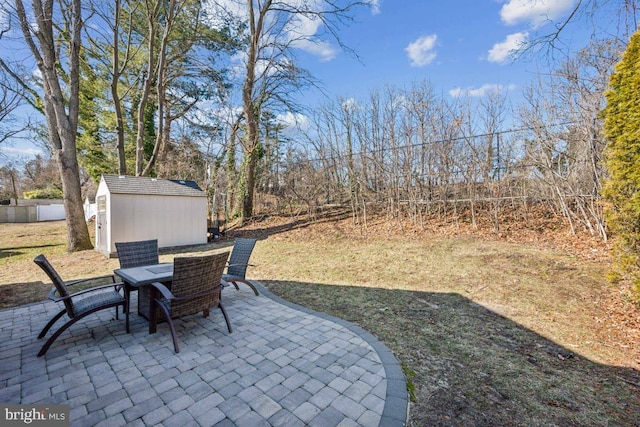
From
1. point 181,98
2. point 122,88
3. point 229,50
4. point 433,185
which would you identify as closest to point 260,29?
point 229,50

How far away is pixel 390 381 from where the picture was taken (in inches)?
92.4

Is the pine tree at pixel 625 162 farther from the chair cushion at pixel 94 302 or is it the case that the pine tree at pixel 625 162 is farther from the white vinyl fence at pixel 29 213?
the white vinyl fence at pixel 29 213

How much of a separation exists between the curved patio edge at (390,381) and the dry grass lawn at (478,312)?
9cm

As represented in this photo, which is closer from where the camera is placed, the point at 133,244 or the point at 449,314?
the point at 449,314

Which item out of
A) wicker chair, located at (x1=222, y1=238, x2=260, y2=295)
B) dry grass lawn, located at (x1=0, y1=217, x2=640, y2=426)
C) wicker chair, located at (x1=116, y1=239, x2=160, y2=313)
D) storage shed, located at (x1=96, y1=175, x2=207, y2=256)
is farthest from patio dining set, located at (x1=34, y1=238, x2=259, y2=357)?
storage shed, located at (x1=96, y1=175, x2=207, y2=256)

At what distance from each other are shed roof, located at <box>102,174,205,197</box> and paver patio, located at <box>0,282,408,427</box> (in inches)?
233

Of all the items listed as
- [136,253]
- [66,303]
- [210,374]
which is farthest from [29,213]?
[210,374]

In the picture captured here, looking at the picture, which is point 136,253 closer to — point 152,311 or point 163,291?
point 152,311

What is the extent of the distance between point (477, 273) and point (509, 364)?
297 cm

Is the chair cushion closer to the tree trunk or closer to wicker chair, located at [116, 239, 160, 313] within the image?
wicker chair, located at [116, 239, 160, 313]

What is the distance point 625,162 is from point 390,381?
4.23 m

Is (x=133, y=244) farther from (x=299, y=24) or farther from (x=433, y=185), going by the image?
(x=299, y=24)

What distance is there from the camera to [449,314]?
3.85m

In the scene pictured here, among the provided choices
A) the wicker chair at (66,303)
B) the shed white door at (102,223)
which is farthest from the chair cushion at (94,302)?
the shed white door at (102,223)
